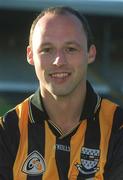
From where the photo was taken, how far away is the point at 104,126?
203 cm

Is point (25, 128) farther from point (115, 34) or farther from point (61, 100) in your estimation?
point (115, 34)

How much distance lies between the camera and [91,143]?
79.0 inches

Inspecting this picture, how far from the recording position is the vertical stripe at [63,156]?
1978 mm

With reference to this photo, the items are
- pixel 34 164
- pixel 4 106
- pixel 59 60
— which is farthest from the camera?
pixel 4 106

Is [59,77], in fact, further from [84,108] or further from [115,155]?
[115,155]

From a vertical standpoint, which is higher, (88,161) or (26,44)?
(26,44)

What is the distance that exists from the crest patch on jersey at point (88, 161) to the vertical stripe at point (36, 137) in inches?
6.0

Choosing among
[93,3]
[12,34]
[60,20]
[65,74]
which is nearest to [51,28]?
[60,20]

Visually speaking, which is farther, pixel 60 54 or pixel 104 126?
pixel 104 126

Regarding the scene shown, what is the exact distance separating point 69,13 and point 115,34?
11963 mm

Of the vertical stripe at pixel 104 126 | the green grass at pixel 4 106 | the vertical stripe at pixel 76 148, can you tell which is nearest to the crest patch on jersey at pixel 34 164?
the vertical stripe at pixel 76 148

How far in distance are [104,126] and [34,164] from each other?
0.30 meters

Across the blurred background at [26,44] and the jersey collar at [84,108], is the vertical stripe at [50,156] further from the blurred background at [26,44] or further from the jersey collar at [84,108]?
the blurred background at [26,44]

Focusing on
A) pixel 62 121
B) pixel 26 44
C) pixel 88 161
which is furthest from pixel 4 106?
pixel 26 44
